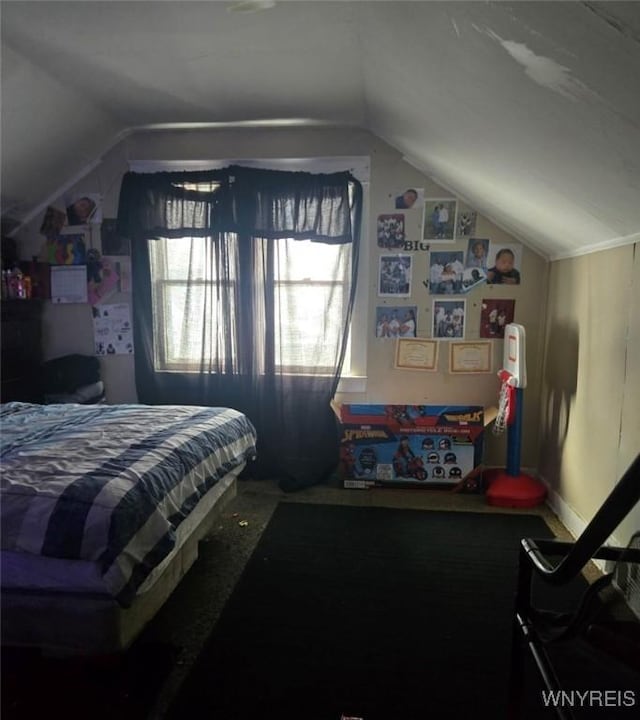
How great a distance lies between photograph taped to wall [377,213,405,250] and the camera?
10.8 ft

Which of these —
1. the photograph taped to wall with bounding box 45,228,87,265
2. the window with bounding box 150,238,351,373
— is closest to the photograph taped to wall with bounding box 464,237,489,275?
the window with bounding box 150,238,351,373

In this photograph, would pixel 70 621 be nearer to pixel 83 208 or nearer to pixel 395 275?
pixel 395 275

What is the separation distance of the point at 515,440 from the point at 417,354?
0.86m

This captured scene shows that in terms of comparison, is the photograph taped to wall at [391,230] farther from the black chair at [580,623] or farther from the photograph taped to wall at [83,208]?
the black chair at [580,623]

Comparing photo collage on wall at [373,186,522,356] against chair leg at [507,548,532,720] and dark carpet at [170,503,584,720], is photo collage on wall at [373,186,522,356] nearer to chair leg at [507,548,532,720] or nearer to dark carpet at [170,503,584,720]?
dark carpet at [170,503,584,720]

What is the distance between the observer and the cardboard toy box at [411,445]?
317 centimetres

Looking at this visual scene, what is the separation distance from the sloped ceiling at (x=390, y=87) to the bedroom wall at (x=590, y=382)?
204 millimetres

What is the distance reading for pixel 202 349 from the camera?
343cm

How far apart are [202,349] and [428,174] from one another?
197cm

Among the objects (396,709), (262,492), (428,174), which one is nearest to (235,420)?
(262,492)

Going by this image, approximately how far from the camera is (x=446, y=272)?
3299 mm

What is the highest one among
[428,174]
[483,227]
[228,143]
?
[228,143]

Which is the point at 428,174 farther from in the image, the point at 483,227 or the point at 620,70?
the point at 620,70

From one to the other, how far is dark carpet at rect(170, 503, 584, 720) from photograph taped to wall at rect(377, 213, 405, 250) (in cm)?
184
